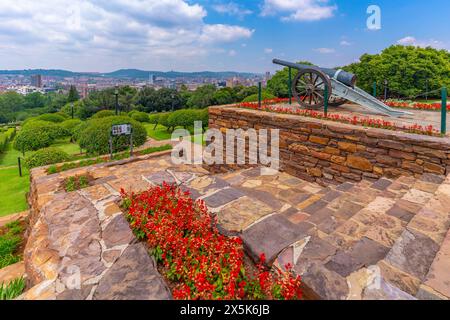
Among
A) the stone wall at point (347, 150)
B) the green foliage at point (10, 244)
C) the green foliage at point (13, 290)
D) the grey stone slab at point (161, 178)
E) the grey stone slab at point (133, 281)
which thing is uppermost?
the stone wall at point (347, 150)

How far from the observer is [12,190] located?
8312 mm

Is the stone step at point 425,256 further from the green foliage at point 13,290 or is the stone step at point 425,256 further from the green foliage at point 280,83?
the green foliage at point 280,83

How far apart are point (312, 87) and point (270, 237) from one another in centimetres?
476

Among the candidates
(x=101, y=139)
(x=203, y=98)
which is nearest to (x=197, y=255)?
(x=101, y=139)

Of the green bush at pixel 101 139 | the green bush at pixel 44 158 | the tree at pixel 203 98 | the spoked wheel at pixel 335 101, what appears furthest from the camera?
the tree at pixel 203 98

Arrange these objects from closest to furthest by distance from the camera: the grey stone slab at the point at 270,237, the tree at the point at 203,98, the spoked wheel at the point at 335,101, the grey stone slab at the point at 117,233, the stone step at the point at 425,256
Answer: the stone step at the point at 425,256
the grey stone slab at the point at 270,237
the grey stone slab at the point at 117,233
the spoked wheel at the point at 335,101
the tree at the point at 203,98

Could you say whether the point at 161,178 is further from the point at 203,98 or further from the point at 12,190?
the point at 203,98

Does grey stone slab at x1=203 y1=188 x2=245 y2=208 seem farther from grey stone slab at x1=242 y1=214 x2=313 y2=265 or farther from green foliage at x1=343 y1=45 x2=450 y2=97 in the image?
green foliage at x1=343 y1=45 x2=450 y2=97

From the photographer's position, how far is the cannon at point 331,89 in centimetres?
525

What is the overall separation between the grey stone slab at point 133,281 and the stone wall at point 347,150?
3.22 m

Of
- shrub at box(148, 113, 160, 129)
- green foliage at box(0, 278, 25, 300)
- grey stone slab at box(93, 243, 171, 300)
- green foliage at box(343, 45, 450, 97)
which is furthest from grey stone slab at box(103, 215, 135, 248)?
shrub at box(148, 113, 160, 129)

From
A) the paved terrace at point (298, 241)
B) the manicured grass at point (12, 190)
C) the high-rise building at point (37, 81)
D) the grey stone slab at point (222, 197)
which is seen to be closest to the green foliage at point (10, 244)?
the paved terrace at point (298, 241)
